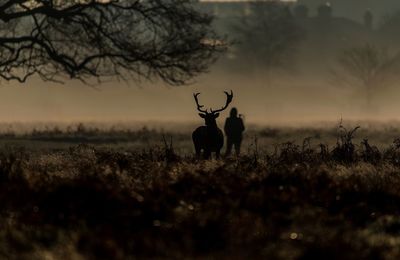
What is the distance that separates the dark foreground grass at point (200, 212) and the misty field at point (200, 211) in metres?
0.01

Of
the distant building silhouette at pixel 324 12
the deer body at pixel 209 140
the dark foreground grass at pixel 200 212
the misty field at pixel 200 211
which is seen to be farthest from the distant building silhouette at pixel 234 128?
the distant building silhouette at pixel 324 12

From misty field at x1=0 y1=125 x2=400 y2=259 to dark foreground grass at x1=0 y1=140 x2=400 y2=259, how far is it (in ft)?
0.04

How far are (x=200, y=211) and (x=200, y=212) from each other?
5 cm

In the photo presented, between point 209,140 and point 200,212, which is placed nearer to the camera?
point 200,212

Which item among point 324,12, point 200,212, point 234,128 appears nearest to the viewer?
point 200,212

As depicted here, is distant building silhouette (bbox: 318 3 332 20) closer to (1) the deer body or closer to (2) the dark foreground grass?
(1) the deer body

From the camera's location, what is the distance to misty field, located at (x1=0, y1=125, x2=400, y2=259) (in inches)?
267

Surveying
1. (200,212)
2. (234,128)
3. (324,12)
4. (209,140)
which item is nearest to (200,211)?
(200,212)

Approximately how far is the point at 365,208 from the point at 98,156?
18.2ft

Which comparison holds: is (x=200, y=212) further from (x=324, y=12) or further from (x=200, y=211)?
(x=324, y=12)

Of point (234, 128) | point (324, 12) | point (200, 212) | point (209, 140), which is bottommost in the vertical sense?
point (200, 212)

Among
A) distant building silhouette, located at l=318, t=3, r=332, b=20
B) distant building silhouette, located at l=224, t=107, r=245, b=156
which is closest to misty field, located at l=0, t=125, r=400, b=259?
distant building silhouette, located at l=224, t=107, r=245, b=156

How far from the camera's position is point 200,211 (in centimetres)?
823

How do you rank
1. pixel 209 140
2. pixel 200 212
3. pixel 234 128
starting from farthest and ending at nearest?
pixel 234 128 < pixel 209 140 < pixel 200 212
